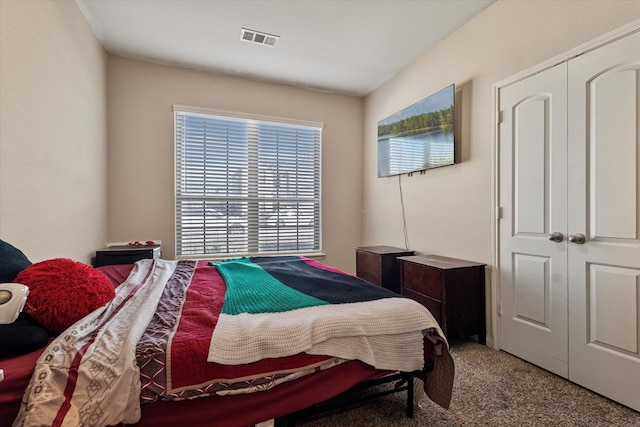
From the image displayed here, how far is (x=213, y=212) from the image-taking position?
387 centimetres

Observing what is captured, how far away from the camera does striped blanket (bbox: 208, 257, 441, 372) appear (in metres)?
1.20

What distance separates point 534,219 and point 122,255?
361 centimetres

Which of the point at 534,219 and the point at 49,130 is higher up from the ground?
the point at 49,130

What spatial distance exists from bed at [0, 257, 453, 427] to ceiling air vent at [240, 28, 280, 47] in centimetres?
249

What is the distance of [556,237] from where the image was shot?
2098 mm

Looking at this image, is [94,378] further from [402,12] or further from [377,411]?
[402,12]

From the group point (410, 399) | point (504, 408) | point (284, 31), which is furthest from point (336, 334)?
point (284, 31)

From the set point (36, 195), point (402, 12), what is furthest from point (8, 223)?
point (402, 12)

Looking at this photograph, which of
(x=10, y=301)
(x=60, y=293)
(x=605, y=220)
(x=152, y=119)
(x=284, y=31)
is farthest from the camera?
(x=152, y=119)

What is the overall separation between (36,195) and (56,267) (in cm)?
102

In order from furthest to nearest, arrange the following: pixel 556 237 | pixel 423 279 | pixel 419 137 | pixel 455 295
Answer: pixel 419 137, pixel 423 279, pixel 455 295, pixel 556 237

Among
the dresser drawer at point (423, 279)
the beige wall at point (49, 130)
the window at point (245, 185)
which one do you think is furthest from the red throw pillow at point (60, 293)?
the window at point (245, 185)

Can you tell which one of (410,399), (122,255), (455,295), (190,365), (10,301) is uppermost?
(10,301)

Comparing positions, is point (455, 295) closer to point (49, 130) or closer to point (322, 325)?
point (322, 325)
